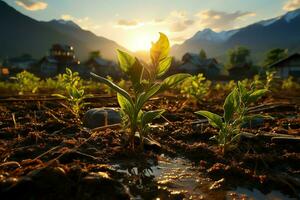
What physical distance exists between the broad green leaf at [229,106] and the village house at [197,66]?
59.9 meters

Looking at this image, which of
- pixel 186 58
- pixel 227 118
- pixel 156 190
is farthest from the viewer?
pixel 186 58

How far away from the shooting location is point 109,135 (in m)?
3.85

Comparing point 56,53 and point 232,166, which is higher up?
point 56,53

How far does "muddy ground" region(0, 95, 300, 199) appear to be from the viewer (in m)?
→ 1.99

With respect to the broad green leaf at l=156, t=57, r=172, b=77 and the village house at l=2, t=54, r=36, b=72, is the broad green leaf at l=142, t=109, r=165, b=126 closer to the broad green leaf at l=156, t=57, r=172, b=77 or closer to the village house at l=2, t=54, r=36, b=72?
the broad green leaf at l=156, t=57, r=172, b=77

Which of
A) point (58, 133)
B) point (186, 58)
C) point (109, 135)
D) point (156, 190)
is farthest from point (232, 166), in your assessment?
point (186, 58)

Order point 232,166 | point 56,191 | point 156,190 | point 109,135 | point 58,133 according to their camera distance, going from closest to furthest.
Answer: point 56,191
point 156,190
point 232,166
point 109,135
point 58,133

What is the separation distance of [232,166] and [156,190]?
874 millimetres

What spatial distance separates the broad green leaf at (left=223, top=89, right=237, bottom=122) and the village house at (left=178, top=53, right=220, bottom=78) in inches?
2358

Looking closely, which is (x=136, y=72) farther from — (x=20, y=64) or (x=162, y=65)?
(x=20, y=64)

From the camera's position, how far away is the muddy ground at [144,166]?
199 centimetres

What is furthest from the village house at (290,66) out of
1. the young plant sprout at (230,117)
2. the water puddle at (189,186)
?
the water puddle at (189,186)

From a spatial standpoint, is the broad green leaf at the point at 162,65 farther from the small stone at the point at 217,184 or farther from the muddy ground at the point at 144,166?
the small stone at the point at 217,184

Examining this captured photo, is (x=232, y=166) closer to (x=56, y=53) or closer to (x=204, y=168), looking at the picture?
(x=204, y=168)
